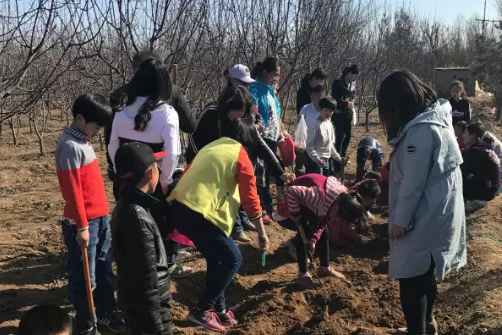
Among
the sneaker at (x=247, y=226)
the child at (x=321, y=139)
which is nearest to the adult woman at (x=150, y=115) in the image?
the sneaker at (x=247, y=226)

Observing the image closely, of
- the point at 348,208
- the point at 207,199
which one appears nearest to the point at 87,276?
the point at 207,199

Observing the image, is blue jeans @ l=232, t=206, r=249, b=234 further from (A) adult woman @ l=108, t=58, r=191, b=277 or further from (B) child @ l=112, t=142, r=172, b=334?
(B) child @ l=112, t=142, r=172, b=334

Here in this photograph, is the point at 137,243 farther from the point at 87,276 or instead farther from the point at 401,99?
the point at 401,99

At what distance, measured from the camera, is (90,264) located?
3.09 meters

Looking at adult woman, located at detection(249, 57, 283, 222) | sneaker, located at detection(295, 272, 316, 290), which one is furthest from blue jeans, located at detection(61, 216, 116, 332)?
adult woman, located at detection(249, 57, 283, 222)

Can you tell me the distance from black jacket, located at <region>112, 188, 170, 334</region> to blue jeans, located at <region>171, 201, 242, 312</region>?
0.74 m

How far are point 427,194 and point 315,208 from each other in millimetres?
1260

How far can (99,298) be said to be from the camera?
330 cm

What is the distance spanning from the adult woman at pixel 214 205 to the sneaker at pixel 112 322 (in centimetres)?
43

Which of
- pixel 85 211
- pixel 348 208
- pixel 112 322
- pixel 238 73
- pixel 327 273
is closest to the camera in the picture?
pixel 85 211

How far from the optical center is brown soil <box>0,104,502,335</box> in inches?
140

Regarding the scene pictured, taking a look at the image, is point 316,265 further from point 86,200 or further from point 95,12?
point 95,12

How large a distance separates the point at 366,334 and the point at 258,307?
2.68ft

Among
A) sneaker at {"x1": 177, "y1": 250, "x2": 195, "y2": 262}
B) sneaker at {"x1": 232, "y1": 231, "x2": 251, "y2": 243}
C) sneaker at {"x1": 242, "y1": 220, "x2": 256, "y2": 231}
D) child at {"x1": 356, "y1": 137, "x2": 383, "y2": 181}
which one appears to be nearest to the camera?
sneaker at {"x1": 177, "y1": 250, "x2": 195, "y2": 262}
